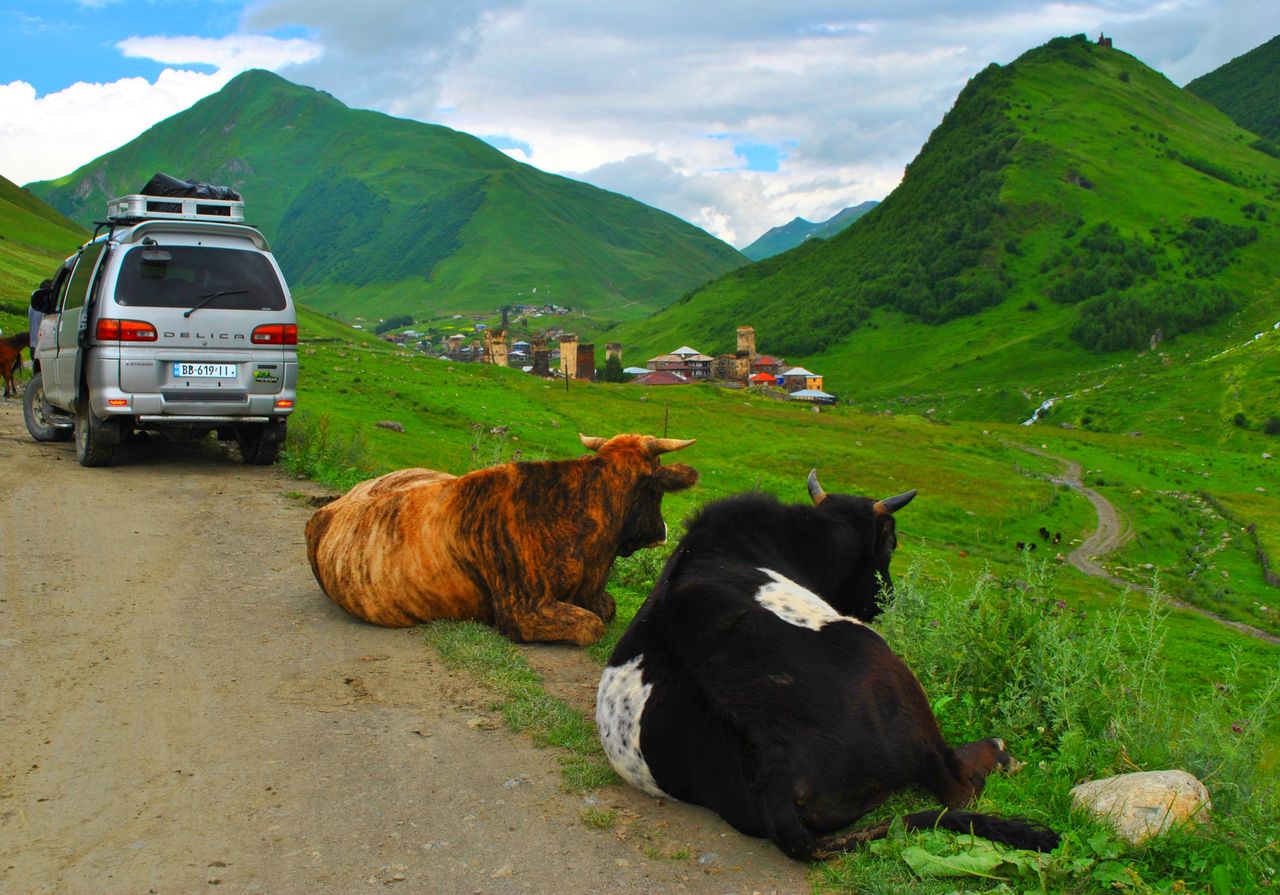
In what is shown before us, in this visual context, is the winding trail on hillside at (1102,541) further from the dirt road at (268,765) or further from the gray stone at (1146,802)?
the dirt road at (268,765)

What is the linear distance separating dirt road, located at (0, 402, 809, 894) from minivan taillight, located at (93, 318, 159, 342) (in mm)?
4156

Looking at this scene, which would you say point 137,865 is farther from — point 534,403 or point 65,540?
point 534,403

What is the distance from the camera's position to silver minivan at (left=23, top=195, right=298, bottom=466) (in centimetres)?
1327

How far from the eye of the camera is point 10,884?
4363mm

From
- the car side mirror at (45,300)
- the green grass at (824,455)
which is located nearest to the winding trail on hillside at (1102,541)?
the green grass at (824,455)

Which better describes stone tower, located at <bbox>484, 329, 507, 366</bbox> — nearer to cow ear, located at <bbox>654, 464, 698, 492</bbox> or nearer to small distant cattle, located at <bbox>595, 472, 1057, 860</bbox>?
cow ear, located at <bbox>654, 464, 698, 492</bbox>

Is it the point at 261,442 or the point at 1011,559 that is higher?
the point at 261,442

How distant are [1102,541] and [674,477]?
5349 cm

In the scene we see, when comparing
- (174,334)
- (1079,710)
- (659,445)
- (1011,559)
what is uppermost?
(174,334)

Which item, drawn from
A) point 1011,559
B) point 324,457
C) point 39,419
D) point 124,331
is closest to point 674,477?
point 124,331

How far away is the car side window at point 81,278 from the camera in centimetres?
1405

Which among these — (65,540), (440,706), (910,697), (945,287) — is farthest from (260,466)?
(945,287)

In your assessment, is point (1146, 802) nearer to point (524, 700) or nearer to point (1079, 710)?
point (1079, 710)

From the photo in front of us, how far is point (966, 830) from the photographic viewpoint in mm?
4715
